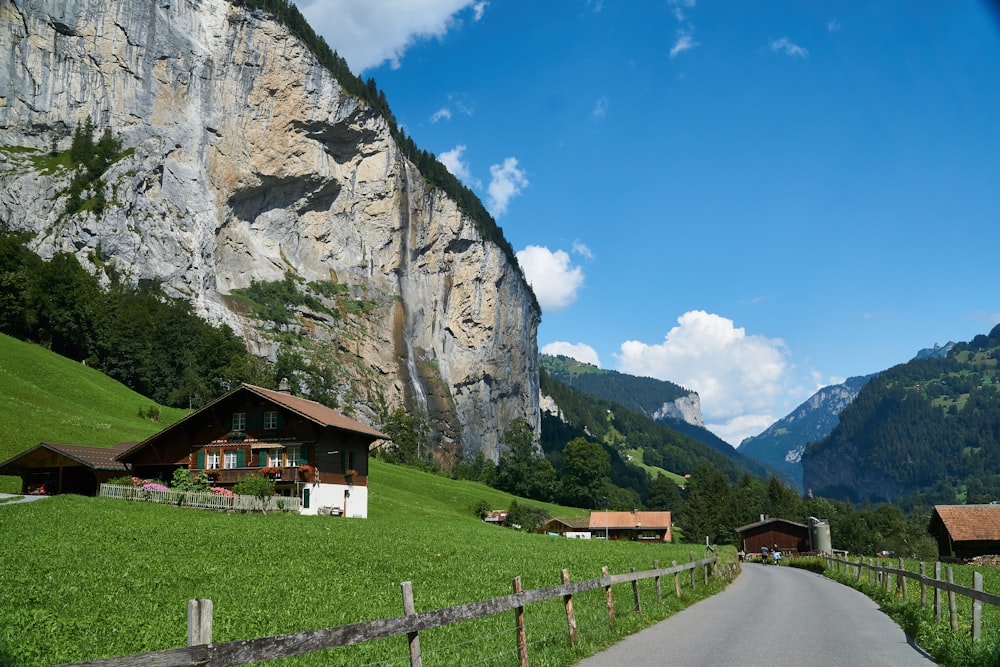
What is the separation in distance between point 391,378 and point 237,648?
128287 millimetres

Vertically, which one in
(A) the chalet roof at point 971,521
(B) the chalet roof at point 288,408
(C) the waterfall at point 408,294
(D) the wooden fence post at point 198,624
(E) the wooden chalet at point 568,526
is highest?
(C) the waterfall at point 408,294

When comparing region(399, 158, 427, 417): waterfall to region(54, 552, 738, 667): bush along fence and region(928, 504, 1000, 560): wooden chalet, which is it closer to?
region(928, 504, 1000, 560): wooden chalet

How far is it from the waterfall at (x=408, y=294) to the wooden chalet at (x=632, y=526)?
4857 cm

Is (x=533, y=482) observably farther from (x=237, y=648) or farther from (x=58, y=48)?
(x=237, y=648)

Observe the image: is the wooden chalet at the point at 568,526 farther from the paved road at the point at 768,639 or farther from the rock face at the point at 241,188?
the paved road at the point at 768,639

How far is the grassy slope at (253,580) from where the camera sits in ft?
39.0

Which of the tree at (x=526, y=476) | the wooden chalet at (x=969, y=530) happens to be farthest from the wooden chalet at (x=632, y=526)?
the wooden chalet at (x=969, y=530)

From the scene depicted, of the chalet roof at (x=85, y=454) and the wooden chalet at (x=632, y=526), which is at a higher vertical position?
the chalet roof at (x=85, y=454)

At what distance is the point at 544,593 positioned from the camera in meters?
11.2

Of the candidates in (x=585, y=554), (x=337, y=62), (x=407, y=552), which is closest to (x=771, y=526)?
(x=585, y=554)

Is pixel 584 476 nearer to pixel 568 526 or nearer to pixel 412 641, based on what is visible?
pixel 568 526

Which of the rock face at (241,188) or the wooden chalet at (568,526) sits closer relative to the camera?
the wooden chalet at (568,526)

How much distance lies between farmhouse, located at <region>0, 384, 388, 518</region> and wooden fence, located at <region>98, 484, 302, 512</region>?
210 inches

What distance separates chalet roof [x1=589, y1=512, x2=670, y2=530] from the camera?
96.0 meters
